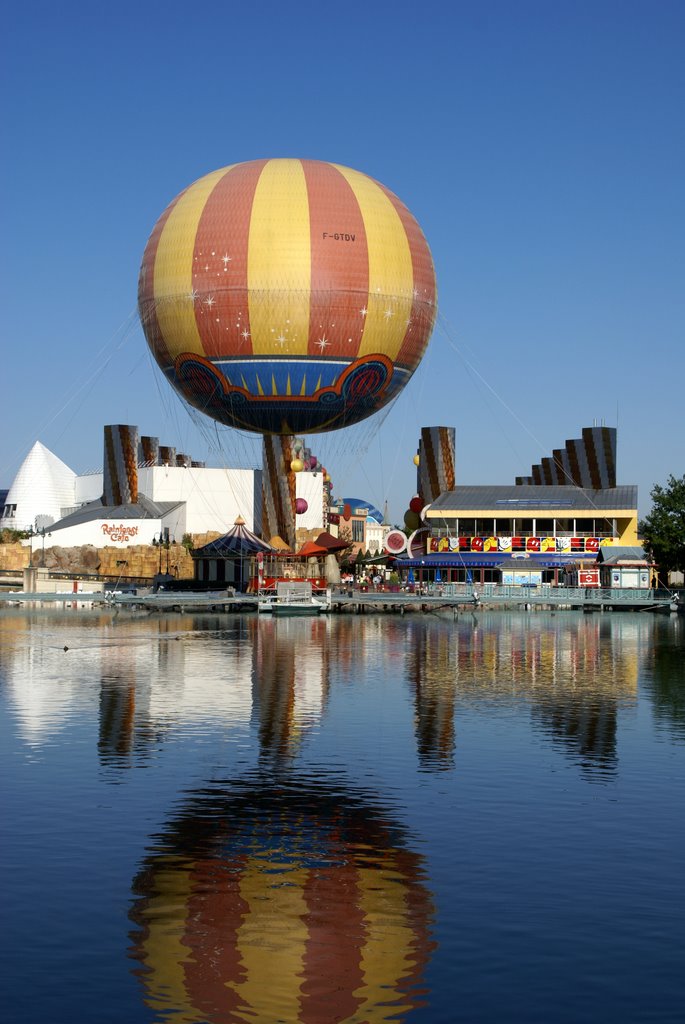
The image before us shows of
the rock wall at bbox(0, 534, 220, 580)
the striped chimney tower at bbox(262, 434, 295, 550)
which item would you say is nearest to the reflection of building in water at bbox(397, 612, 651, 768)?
the striped chimney tower at bbox(262, 434, 295, 550)

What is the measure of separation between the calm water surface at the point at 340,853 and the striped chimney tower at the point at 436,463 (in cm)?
8079

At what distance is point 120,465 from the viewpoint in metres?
134

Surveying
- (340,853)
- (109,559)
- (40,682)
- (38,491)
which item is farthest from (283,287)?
(38,491)

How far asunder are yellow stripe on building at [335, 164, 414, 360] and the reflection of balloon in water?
0.08m

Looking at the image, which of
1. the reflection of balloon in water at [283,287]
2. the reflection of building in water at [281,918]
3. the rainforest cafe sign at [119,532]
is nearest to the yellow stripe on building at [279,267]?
the reflection of balloon in water at [283,287]

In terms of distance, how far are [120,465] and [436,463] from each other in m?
31.5

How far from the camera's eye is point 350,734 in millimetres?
33438

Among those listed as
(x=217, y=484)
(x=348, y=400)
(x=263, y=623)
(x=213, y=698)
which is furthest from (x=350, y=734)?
(x=217, y=484)

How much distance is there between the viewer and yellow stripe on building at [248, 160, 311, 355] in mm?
75625

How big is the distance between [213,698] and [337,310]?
4033cm

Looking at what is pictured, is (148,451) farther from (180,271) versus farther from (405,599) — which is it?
(180,271)

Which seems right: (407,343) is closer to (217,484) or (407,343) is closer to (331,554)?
(331,554)

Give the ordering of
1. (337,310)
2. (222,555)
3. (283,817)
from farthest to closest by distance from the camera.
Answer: (222,555) → (337,310) → (283,817)

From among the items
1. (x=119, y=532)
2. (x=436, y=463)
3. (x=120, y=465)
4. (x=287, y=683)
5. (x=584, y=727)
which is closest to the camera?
(x=584, y=727)
